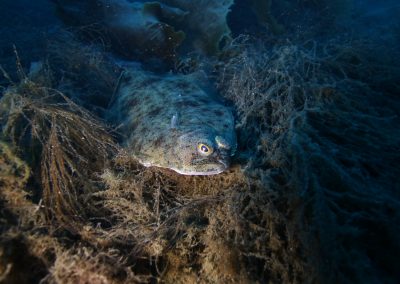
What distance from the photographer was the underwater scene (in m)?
2.33

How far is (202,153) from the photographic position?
2.96 m

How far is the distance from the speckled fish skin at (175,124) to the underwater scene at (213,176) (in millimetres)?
21

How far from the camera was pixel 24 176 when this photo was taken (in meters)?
2.59

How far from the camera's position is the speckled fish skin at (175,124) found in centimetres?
297

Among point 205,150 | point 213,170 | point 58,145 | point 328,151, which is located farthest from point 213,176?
point 58,145

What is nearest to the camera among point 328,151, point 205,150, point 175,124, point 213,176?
point 328,151

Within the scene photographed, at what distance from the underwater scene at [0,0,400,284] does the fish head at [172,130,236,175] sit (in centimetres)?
2

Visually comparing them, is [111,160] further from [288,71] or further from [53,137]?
[288,71]

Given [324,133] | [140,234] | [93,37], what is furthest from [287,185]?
[93,37]

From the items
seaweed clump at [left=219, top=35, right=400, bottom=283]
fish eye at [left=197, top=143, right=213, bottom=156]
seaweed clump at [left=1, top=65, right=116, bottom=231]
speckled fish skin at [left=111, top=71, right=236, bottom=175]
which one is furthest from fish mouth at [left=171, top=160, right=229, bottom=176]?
seaweed clump at [left=1, top=65, right=116, bottom=231]

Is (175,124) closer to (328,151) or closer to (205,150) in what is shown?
(205,150)

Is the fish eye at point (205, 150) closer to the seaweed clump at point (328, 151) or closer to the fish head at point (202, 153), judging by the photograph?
the fish head at point (202, 153)

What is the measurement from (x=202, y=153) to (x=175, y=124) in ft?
2.03

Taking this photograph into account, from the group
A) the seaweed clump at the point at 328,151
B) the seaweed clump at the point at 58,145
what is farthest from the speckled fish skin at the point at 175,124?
the seaweed clump at the point at 58,145
